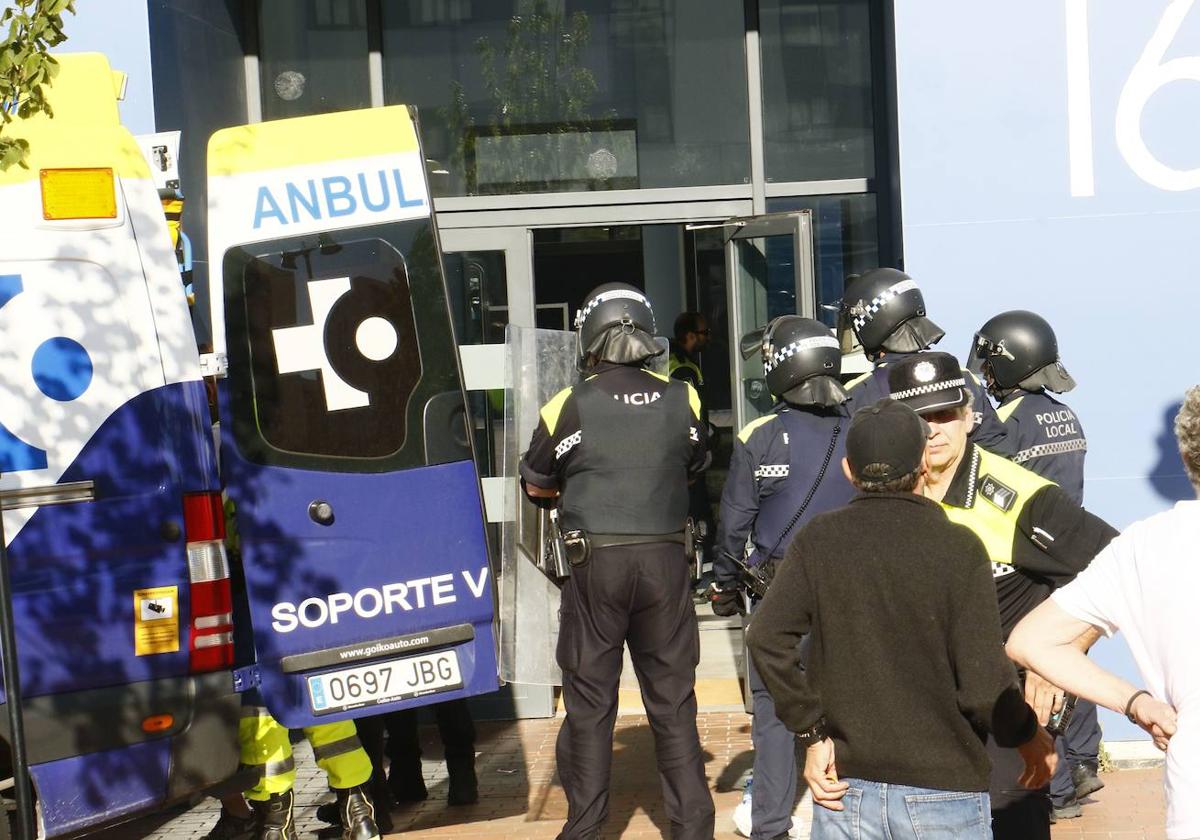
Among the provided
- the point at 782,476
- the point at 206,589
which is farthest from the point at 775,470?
the point at 206,589

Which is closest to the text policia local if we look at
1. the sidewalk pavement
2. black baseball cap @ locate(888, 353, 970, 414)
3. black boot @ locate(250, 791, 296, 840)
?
black boot @ locate(250, 791, 296, 840)

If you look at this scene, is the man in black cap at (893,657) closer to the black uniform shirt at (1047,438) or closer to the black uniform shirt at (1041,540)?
the black uniform shirt at (1041,540)

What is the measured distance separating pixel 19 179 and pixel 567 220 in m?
3.81

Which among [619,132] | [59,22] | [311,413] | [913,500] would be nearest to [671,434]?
[311,413]

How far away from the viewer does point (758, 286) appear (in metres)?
7.59

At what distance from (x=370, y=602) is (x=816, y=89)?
164 inches

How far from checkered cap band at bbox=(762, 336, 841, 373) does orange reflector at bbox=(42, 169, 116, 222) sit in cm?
236

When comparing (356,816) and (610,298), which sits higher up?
(610,298)

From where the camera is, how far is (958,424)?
12.1 ft

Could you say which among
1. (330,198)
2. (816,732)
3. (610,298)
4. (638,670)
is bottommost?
(638,670)

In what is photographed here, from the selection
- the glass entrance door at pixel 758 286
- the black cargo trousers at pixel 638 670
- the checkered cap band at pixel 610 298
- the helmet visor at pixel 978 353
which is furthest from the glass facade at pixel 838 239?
the black cargo trousers at pixel 638 670

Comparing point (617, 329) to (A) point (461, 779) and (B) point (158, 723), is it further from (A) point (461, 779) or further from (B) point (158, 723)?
(A) point (461, 779)

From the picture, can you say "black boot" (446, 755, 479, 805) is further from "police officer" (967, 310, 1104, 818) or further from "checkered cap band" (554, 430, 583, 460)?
"police officer" (967, 310, 1104, 818)

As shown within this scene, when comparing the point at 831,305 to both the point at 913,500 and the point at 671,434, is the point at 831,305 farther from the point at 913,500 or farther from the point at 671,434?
the point at 913,500
